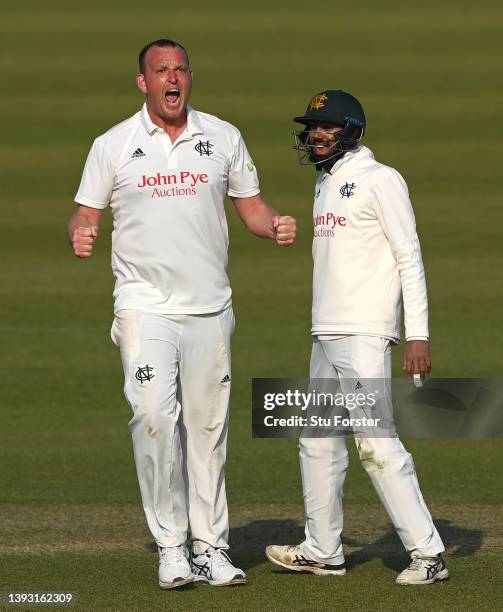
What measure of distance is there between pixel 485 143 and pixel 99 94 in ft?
17.9

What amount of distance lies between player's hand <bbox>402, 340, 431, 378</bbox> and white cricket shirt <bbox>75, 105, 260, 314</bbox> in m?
0.77

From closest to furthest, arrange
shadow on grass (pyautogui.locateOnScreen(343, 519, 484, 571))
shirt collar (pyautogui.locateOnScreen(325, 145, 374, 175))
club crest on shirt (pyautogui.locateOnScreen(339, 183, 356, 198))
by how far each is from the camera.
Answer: club crest on shirt (pyautogui.locateOnScreen(339, 183, 356, 198)) < shirt collar (pyautogui.locateOnScreen(325, 145, 374, 175)) < shadow on grass (pyautogui.locateOnScreen(343, 519, 484, 571))

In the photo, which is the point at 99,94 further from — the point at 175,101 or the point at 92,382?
the point at 175,101

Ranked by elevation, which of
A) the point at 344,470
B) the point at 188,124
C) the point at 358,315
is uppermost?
the point at 188,124

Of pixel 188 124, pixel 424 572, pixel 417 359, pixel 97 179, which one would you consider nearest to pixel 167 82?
pixel 188 124

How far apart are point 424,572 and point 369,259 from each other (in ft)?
4.01

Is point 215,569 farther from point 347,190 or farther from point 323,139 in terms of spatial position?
point 323,139

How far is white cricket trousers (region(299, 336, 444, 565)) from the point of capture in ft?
19.5

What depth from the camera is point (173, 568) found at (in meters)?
5.89

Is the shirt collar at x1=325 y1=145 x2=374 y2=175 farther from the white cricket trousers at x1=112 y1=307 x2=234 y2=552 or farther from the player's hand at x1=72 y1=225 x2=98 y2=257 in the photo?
the player's hand at x1=72 y1=225 x2=98 y2=257

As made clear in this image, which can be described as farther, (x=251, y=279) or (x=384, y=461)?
(x=251, y=279)

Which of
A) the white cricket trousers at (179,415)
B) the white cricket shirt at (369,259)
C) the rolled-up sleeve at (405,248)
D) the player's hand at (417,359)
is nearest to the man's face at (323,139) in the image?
the white cricket shirt at (369,259)

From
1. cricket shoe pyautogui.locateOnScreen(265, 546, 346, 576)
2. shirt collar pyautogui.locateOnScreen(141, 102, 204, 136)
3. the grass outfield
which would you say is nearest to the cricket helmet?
shirt collar pyautogui.locateOnScreen(141, 102, 204, 136)

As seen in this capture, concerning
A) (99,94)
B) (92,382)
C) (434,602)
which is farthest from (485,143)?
(434,602)
